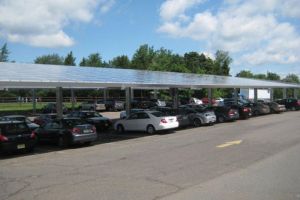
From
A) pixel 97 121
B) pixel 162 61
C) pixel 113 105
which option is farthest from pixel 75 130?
pixel 162 61

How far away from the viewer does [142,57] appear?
96750 mm

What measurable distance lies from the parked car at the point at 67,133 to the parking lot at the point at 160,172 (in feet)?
3.13

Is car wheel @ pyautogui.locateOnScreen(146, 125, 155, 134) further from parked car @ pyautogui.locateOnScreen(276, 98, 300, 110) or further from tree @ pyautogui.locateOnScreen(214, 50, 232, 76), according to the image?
tree @ pyautogui.locateOnScreen(214, 50, 232, 76)

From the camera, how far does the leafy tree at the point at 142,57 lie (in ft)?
307

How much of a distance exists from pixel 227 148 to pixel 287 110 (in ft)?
124

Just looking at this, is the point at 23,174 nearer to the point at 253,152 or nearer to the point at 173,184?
the point at 173,184

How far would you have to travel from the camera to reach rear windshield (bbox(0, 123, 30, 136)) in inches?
675

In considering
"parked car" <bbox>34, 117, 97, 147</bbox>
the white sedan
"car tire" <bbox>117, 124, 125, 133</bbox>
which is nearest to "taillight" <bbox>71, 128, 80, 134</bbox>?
"parked car" <bbox>34, 117, 97, 147</bbox>

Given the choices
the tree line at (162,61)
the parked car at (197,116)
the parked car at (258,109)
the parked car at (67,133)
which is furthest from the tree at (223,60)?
the parked car at (67,133)

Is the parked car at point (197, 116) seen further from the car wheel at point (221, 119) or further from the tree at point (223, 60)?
the tree at point (223, 60)

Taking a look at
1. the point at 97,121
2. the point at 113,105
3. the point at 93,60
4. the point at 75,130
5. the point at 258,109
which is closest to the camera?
the point at 75,130

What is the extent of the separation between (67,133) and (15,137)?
9.87 feet

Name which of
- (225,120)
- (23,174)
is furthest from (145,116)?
(23,174)

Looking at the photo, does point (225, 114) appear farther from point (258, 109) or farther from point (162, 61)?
point (162, 61)
